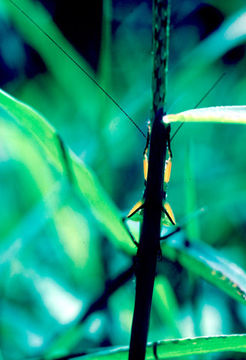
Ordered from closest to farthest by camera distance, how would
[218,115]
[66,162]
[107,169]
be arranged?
1. [218,115]
2. [66,162]
3. [107,169]

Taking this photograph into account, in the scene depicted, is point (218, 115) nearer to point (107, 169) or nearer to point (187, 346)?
point (187, 346)

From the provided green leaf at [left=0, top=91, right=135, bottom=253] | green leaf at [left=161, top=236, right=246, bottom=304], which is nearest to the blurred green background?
green leaf at [left=161, top=236, right=246, bottom=304]

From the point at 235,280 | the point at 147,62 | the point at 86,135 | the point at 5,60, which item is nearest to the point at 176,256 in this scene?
the point at 235,280

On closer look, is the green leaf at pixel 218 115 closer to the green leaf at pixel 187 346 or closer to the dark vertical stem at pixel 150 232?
the dark vertical stem at pixel 150 232

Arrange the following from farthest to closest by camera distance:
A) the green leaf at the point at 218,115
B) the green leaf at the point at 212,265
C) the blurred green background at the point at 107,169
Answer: the blurred green background at the point at 107,169 → the green leaf at the point at 212,265 → the green leaf at the point at 218,115

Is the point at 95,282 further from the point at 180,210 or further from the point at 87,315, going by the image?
the point at 180,210

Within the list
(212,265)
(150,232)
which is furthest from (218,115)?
(212,265)

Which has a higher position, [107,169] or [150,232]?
[107,169]

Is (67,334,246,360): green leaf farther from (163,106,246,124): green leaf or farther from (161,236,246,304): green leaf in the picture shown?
(163,106,246,124): green leaf

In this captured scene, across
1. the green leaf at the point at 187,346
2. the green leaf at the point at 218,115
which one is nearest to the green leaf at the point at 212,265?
the green leaf at the point at 187,346
